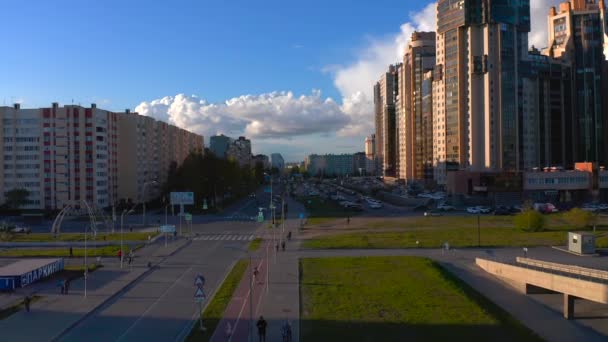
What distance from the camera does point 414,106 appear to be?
128m

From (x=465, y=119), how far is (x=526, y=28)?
21.3m

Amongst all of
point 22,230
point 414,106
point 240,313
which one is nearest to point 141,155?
point 22,230

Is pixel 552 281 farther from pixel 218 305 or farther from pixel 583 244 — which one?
pixel 218 305

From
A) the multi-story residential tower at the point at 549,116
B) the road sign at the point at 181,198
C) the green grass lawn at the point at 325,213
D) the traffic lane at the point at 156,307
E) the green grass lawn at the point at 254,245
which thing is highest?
the multi-story residential tower at the point at 549,116

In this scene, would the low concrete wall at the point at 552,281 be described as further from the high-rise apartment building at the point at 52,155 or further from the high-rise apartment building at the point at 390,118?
the high-rise apartment building at the point at 390,118

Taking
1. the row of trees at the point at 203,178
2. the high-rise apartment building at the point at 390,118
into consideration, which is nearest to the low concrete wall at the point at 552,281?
the row of trees at the point at 203,178

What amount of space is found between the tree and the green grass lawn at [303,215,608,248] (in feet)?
164

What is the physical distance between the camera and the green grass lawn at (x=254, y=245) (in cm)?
3991

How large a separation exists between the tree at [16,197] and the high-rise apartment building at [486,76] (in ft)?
256

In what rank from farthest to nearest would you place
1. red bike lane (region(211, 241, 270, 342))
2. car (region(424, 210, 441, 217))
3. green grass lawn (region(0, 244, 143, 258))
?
car (region(424, 210, 441, 217)) → green grass lawn (region(0, 244, 143, 258)) → red bike lane (region(211, 241, 270, 342))

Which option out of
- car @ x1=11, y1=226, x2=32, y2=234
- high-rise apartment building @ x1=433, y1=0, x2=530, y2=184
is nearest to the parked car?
high-rise apartment building @ x1=433, y1=0, x2=530, y2=184

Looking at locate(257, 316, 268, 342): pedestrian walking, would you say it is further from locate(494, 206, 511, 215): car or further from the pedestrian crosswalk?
locate(494, 206, 511, 215): car

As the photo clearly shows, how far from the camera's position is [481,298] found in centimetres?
2467

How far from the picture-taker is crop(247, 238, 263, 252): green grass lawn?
131 feet
